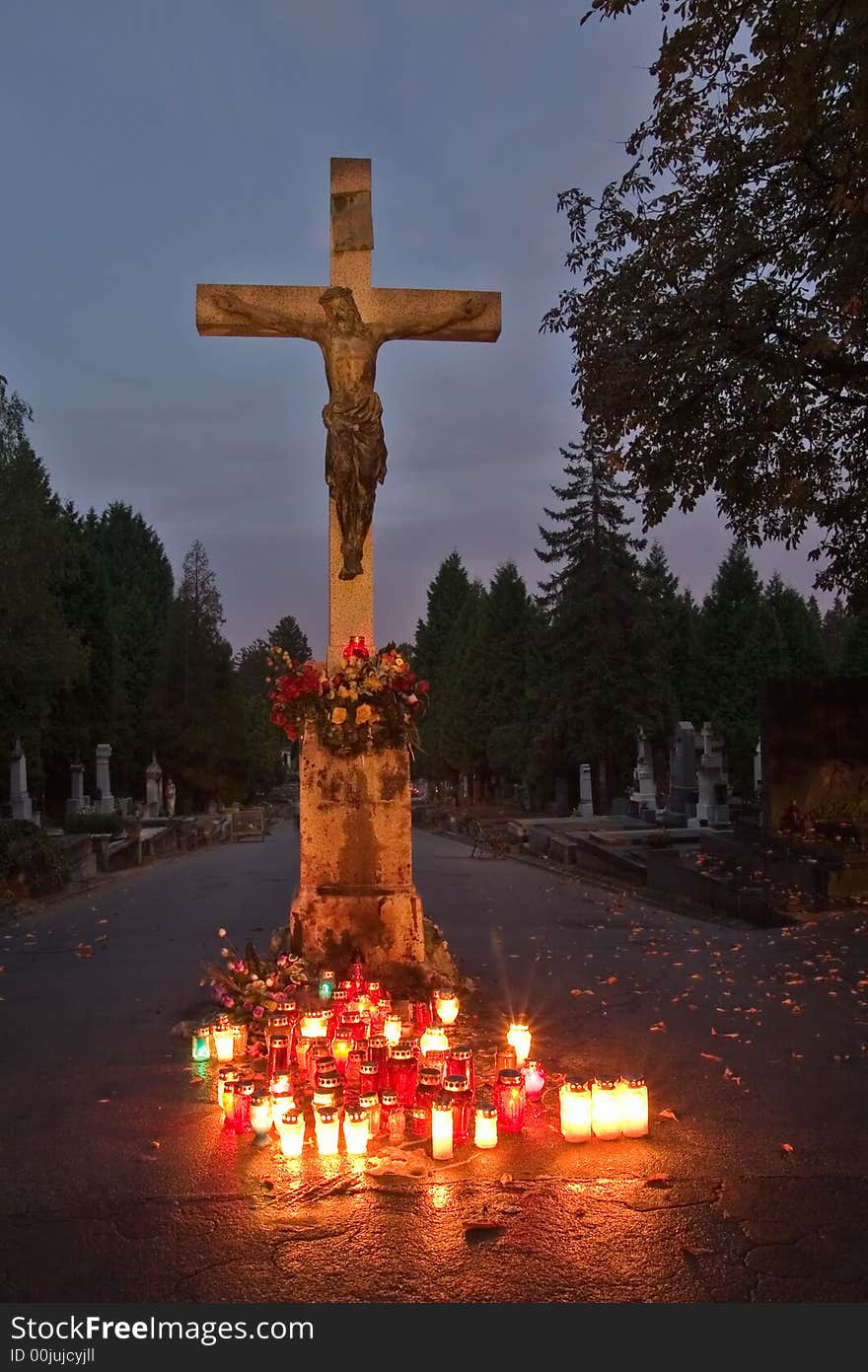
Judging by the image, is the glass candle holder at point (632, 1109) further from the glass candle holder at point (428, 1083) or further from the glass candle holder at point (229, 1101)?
the glass candle holder at point (229, 1101)

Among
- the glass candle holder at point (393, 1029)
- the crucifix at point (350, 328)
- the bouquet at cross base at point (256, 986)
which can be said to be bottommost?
the glass candle holder at point (393, 1029)

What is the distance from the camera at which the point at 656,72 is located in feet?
24.3

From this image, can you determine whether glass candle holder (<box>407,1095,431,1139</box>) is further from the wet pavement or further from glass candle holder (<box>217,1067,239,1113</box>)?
glass candle holder (<box>217,1067,239,1113</box>)

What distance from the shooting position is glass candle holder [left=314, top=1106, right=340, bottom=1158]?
13.1ft

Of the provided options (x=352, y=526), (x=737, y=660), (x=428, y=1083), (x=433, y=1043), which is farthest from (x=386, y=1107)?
(x=737, y=660)

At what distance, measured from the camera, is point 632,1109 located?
409 centimetres

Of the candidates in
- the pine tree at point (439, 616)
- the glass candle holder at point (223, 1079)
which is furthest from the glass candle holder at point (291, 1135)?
the pine tree at point (439, 616)

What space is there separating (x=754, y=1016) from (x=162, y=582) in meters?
63.1

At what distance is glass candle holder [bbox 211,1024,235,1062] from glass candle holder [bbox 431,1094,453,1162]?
1.62 meters

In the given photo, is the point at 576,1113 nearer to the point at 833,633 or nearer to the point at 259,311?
the point at 259,311

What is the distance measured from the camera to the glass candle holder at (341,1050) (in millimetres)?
4859

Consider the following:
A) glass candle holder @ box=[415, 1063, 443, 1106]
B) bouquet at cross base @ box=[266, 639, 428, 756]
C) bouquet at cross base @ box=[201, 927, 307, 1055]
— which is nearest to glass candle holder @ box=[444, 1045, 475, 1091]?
glass candle holder @ box=[415, 1063, 443, 1106]

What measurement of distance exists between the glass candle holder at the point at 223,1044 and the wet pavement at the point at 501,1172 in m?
0.19

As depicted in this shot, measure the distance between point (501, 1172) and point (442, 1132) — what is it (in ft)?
0.95
